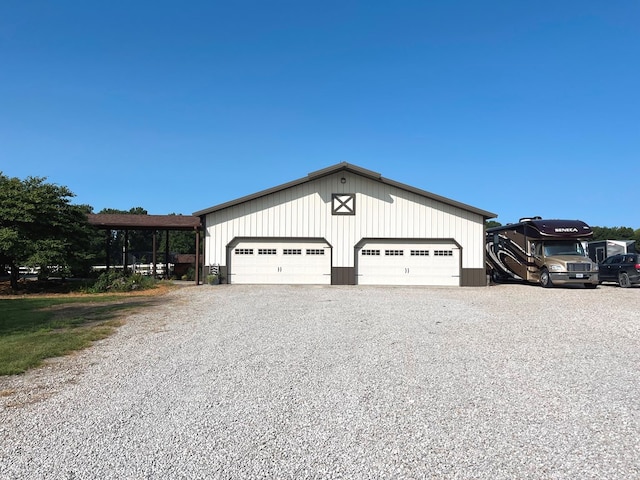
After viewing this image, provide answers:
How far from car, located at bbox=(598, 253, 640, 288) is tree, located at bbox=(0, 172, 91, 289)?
2417 cm

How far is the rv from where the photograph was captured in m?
18.7

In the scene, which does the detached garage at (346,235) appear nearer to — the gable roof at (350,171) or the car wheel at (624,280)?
the gable roof at (350,171)

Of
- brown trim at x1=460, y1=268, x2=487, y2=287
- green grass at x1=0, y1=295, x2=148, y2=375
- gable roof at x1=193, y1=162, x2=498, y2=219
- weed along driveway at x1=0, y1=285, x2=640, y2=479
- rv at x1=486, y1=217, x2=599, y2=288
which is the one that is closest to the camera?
weed along driveway at x1=0, y1=285, x2=640, y2=479

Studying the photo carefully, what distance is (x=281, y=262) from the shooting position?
20.9 metres

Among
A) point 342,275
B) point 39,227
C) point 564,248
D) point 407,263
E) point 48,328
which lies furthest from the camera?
point 407,263

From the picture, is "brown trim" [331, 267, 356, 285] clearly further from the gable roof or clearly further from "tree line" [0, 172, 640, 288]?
"tree line" [0, 172, 640, 288]

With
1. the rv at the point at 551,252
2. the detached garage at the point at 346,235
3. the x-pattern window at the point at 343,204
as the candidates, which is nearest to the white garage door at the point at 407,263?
the detached garage at the point at 346,235

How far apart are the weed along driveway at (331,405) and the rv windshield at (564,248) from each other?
1188 centimetres

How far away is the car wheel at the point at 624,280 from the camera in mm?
19388

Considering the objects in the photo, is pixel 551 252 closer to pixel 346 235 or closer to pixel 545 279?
pixel 545 279

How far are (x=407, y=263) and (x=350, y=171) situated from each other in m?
5.37

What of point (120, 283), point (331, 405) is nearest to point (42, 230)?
point (120, 283)

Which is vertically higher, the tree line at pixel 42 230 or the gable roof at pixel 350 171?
the gable roof at pixel 350 171

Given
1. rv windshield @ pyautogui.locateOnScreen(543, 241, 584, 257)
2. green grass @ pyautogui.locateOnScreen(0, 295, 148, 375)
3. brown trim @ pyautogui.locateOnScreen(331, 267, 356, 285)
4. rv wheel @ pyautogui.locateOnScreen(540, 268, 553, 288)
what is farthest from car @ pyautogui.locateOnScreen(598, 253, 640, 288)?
green grass @ pyautogui.locateOnScreen(0, 295, 148, 375)
